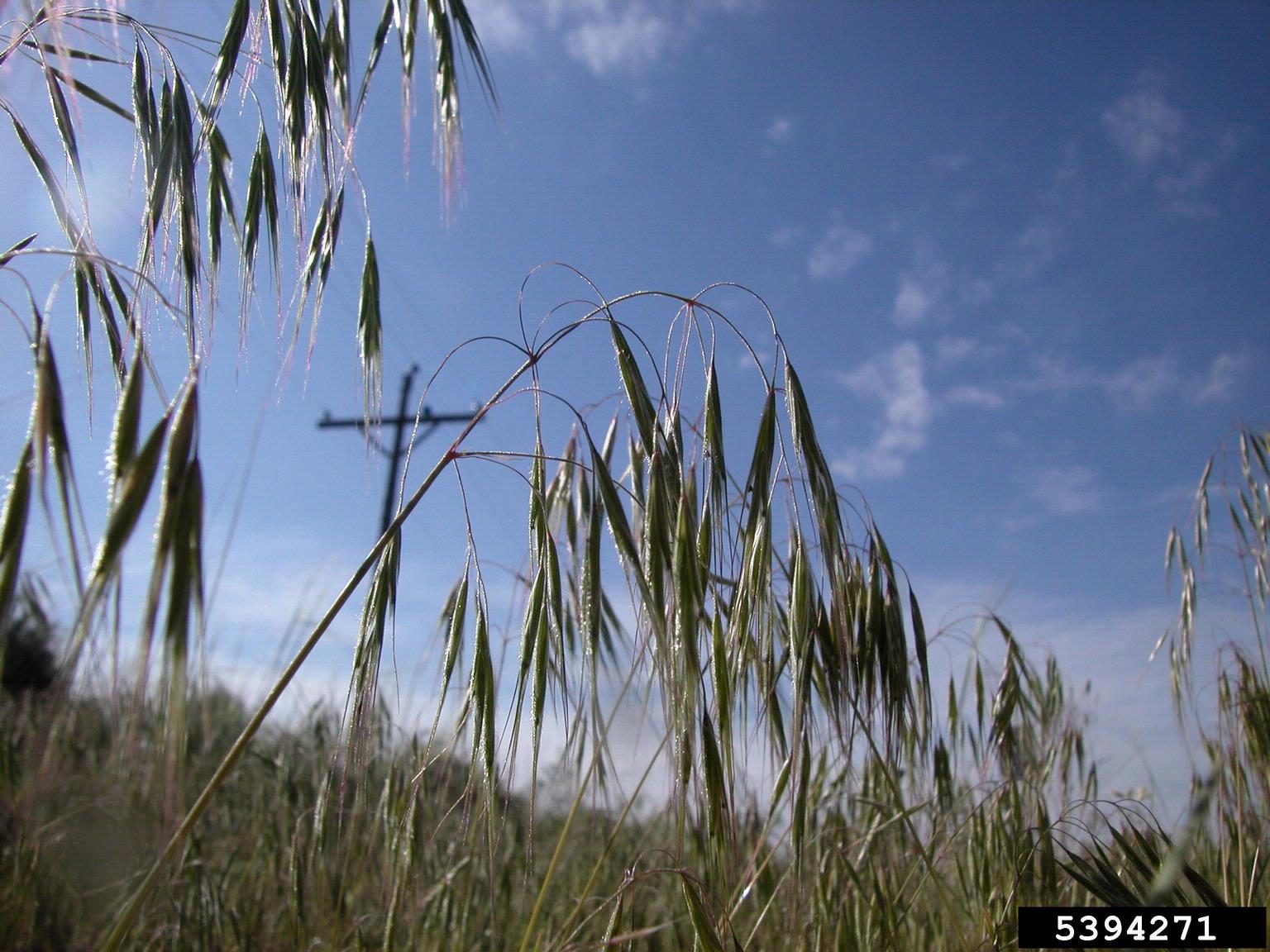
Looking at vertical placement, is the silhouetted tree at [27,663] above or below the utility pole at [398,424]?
below

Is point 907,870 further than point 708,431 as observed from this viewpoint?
Yes

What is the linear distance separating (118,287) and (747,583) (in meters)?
0.86

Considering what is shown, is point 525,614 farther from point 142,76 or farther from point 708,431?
point 142,76

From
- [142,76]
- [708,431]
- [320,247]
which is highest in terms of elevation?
[142,76]

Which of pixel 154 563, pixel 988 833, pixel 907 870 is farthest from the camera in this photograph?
pixel 907 870

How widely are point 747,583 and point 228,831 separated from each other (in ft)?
8.90

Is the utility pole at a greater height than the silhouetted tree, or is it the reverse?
the utility pole

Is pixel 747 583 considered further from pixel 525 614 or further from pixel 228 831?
pixel 228 831

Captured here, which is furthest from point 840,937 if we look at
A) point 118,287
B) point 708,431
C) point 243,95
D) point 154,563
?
A: point 243,95

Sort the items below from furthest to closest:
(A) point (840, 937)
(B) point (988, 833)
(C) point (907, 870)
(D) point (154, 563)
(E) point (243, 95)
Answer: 1. (C) point (907, 870)
2. (B) point (988, 833)
3. (A) point (840, 937)
4. (E) point (243, 95)
5. (D) point (154, 563)

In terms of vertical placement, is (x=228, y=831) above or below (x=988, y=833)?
below

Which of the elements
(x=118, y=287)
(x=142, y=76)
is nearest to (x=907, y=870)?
(x=118, y=287)

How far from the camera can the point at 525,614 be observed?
3.66 ft

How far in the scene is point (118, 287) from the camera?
3.69 ft
